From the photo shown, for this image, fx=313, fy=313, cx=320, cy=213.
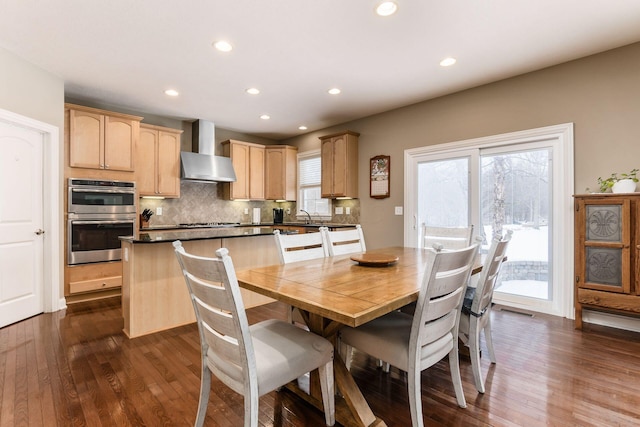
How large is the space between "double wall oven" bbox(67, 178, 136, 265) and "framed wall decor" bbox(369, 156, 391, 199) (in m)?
3.37

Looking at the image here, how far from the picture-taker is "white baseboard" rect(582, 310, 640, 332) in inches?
110

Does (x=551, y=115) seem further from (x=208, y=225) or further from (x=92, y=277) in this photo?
(x=92, y=277)

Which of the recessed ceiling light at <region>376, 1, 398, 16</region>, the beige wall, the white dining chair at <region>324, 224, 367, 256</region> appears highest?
the recessed ceiling light at <region>376, 1, 398, 16</region>

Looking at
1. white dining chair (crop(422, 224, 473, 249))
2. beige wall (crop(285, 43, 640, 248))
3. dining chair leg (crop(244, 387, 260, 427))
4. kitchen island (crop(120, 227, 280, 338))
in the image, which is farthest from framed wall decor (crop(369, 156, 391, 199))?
dining chair leg (crop(244, 387, 260, 427))

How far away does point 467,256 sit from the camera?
1473 mm

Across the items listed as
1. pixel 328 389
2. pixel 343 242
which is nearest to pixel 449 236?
pixel 343 242

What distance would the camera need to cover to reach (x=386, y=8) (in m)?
2.29

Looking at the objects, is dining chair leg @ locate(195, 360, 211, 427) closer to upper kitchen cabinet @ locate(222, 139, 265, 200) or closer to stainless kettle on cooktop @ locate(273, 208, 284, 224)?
upper kitchen cabinet @ locate(222, 139, 265, 200)

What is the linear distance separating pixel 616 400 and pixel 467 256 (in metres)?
1.33

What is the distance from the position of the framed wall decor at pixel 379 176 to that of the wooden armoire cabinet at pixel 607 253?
90.1 inches

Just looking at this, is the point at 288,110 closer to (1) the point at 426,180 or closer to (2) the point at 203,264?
(1) the point at 426,180

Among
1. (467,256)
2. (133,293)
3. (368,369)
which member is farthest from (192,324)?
(467,256)

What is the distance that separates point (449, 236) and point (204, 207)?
4.18 meters

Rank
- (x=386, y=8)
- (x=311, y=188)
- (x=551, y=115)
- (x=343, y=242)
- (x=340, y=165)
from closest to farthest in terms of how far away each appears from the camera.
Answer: (x=386, y=8), (x=343, y=242), (x=551, y=115), (x=340, y=165), (x=311, y=188)
